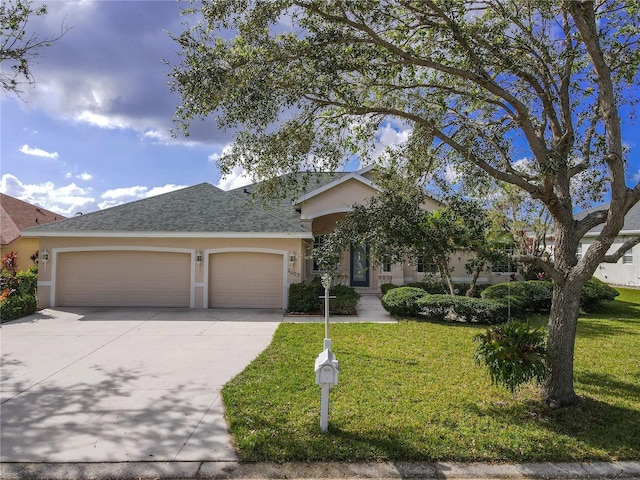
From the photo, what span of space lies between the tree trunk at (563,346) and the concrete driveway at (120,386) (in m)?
4.28

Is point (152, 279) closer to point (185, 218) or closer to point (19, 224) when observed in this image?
point (185, 218)

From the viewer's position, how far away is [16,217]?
73.3 ft

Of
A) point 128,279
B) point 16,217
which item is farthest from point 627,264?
point 16,217

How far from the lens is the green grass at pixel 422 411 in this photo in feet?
14.6

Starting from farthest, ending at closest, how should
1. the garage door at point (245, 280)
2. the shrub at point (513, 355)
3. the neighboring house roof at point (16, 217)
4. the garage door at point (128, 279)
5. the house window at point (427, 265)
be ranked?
the neighboring house roof at point (16, 217), the garage door at point (128, 279), the garage door at point (245, 280), the house window at point (427, 265), the shrub at point (513, 355)

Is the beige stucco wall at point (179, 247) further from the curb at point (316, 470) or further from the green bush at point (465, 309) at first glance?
the curb at point (316, 470)

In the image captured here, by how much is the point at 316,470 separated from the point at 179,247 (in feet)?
38.6

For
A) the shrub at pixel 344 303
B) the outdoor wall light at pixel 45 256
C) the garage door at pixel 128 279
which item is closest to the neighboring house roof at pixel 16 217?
the outdoor wall light at pixel 45 256

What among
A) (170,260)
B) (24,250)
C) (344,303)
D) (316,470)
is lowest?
(316,470)

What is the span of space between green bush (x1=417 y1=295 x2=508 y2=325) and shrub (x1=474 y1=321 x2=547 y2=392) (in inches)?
238

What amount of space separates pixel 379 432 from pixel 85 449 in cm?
332

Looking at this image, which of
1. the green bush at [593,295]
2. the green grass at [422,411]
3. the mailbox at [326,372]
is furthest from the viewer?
the green bush at [593,295]

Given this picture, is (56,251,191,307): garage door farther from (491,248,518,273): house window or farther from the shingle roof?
(491,248,518,273): house window

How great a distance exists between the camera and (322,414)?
4777 millimetres
